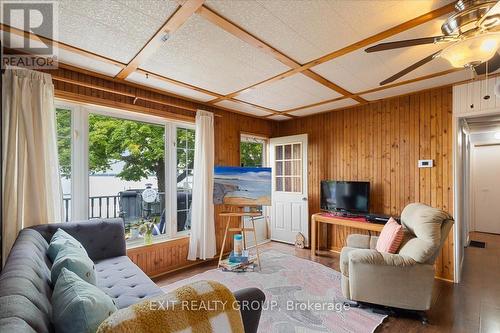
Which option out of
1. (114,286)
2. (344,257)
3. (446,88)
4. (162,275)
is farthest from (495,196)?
(114,286)

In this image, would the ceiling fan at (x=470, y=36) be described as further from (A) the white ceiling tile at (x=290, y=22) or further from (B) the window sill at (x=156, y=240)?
(B) the window sill at (x=156, y=240)

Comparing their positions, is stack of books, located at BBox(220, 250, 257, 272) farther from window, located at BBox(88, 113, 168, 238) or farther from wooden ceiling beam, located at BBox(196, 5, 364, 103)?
wooden ceiling beam, located at BBox(196, 5, 364, 103)

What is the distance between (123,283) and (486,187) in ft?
25.2

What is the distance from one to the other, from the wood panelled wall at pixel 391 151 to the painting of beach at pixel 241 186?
140 centimetres

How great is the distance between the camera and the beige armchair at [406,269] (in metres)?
2.10

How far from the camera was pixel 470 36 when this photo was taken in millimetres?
1569

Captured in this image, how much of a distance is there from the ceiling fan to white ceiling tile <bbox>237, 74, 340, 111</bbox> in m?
1.28

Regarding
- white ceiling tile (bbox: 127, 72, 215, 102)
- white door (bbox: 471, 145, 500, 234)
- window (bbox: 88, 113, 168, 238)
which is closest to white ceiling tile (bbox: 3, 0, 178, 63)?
white ceiling tile (bbox: 127, 72, 215, 102)

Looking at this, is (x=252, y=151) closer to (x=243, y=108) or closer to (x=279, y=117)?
(x=279, y=117)

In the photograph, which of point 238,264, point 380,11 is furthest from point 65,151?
point 380,11

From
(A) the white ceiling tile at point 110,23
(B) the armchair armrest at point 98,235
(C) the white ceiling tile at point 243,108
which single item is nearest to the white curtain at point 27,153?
(B) the armchair armrest at point 98,235

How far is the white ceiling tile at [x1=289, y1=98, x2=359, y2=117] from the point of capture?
145 inches

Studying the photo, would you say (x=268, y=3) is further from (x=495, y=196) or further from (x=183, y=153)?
(x=495, y=196)

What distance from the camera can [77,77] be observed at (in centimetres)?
255
